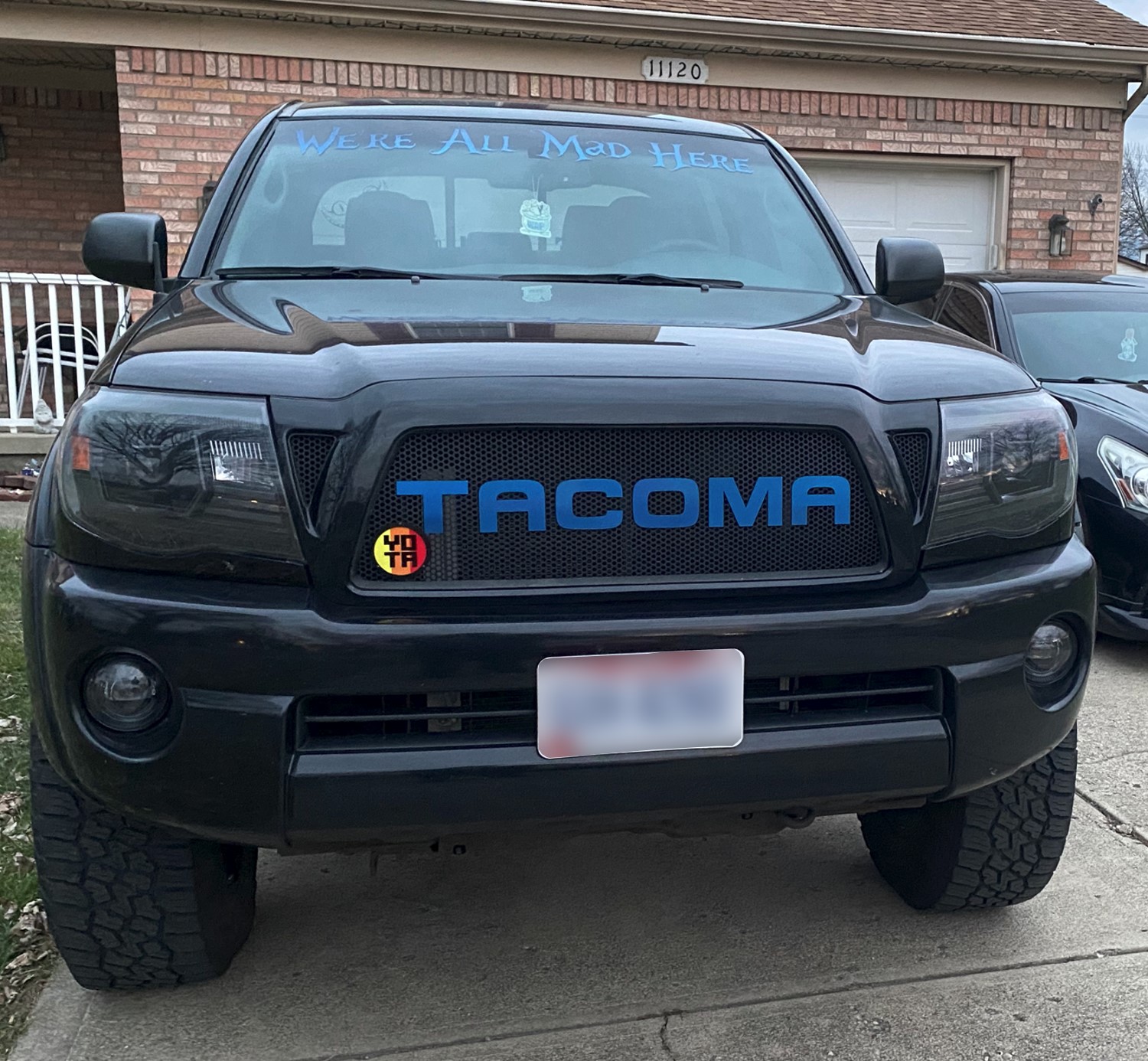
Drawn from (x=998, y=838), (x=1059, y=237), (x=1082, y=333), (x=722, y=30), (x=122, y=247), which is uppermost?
(x=722, y=30)

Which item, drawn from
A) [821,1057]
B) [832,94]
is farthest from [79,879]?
[832,94]

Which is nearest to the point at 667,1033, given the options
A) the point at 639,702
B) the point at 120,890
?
the point at 639,702

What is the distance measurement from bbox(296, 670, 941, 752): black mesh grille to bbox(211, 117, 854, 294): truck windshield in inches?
47.6

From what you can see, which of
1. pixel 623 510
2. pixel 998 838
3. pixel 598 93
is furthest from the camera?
pixel 598 93

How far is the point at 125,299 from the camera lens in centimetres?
822

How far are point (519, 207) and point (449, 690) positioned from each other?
162 centimetres

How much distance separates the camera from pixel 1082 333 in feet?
17.2

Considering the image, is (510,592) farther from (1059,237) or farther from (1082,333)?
(1059,237)

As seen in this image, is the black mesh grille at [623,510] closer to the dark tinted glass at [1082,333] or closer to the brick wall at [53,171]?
the dark tinted glass at [1082,333]

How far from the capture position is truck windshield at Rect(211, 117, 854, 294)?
108 inches

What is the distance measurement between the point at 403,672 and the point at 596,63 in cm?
867

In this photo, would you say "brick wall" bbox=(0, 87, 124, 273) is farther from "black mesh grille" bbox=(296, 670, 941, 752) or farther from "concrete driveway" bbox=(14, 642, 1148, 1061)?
"black mesh grille" bbox=(296, 670, 941, 752)

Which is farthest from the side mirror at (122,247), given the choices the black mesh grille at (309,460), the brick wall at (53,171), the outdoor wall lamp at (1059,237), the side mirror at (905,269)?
the outdoor wall lamp at (1059,237)

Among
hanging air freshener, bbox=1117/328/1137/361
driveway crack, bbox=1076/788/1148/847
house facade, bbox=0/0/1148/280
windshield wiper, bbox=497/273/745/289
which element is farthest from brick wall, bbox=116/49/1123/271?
driveway crack, bbox=1076/788/1148/847
